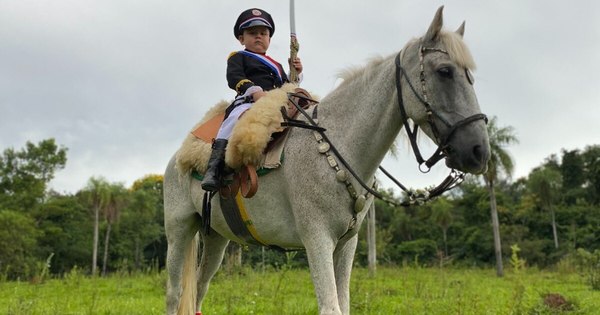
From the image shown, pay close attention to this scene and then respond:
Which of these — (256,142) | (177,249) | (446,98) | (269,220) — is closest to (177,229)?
(177,249)

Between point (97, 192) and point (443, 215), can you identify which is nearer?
point (97, 192)

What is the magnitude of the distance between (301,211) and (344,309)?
842 millimetres

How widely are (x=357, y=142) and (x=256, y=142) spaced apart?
0.69 m

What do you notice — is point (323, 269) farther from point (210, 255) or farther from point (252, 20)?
point (210, 255)

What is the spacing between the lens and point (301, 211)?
3.23 meters

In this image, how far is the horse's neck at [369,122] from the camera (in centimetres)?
331

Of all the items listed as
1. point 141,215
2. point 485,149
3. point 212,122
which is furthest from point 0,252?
point 485,149

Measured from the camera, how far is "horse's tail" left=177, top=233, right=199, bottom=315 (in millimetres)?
4906

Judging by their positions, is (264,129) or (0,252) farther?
(0,252)

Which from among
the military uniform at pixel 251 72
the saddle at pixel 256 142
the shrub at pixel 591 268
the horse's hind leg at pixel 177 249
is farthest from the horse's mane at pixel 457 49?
the shrub at pixel 591 268

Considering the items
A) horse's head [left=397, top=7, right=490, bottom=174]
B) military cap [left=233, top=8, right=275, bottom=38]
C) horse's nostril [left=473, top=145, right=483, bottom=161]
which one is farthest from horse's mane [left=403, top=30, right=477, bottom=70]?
military cap [left=233, top=8, right=275, bottom=38]

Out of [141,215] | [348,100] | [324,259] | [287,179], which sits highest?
[141,215]

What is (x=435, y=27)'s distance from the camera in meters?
3.05

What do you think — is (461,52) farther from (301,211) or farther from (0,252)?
(0,252)
